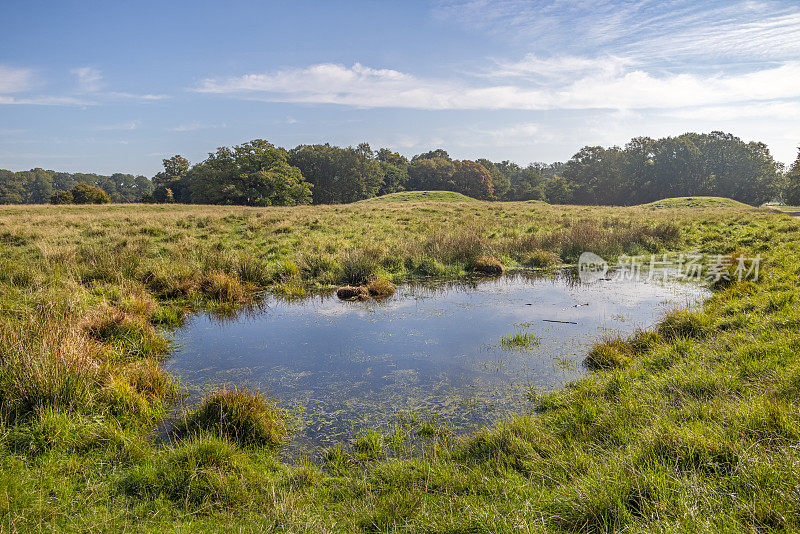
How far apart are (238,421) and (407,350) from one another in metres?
3.29

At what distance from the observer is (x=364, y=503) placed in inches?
135

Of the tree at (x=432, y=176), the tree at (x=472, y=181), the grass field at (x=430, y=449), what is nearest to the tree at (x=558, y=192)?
the tree at (x=472, y=181)

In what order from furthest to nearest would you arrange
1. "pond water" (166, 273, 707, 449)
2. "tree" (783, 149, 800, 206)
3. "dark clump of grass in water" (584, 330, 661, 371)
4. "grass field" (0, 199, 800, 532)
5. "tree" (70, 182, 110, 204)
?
"tree" (70, 182, 110, 204), "tree" (783, 149, 800, 206), "dark clump of grass in water" (584, 330, 661, 371), "pond water" (166, 273, 707, 449), "grass field" (0, 199, 800, 532)

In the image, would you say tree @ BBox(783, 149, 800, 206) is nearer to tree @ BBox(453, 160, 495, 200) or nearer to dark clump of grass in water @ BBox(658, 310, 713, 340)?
tree @ BBox(453, 160, 495, 200)

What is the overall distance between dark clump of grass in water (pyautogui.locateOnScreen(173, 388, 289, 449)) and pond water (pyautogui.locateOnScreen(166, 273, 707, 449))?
301 mm

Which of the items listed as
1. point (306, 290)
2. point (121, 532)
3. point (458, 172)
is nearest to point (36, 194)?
point (458, 172)

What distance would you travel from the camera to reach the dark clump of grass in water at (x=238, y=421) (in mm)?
4480

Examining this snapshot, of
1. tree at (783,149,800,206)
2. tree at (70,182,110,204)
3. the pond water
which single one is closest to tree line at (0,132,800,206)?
tree at (70,182,110,204)

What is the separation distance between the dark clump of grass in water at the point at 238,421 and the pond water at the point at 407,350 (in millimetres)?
301

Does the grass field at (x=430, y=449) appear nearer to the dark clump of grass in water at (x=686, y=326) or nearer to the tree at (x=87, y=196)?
the dark clump of grass in water at (x=686, y=326)

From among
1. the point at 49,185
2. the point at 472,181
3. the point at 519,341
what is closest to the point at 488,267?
the point at 519,341

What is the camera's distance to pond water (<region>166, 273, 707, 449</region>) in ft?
17.7

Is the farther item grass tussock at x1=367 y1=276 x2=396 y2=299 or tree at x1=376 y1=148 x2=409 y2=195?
tree at x1=376 y1=148 x2=409 y2=195

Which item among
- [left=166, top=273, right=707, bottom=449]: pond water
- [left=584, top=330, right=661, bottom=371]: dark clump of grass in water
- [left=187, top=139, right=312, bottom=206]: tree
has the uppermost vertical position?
[left=187, top=139, right=312, bottom=206]: tree
